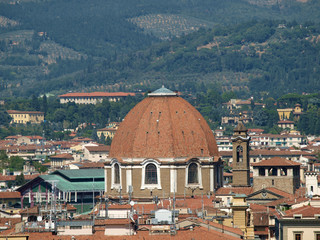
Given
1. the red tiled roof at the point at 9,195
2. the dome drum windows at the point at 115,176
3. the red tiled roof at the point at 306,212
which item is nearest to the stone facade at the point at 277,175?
the dome drum windows at the point at 115,176

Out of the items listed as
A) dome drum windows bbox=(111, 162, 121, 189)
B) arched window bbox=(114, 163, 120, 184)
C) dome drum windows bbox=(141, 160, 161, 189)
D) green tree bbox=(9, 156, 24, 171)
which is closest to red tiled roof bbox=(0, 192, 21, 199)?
dome drum windows bbox=(111, 162, 121, 189)

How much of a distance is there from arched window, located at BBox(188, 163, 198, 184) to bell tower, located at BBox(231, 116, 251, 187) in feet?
14.3

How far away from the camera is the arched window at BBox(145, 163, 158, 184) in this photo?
10438 centimetres

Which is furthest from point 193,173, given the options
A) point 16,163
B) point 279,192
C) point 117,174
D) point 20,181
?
point 16,163

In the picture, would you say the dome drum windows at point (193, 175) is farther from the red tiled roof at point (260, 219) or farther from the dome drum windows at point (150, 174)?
the red tiled roof at point (260, 219)

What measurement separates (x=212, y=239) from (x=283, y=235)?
3.05 m

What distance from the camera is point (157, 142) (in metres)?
105

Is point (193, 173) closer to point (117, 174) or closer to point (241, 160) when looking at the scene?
point (117, 174)

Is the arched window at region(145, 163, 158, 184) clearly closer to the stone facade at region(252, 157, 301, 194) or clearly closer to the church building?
the church building

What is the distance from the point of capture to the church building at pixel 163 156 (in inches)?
4090

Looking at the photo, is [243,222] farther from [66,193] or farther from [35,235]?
[66,193]

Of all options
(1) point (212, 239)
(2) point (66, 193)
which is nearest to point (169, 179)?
(2) point (66, 193)

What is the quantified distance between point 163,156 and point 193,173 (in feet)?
8.47

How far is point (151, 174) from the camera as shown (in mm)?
104500
